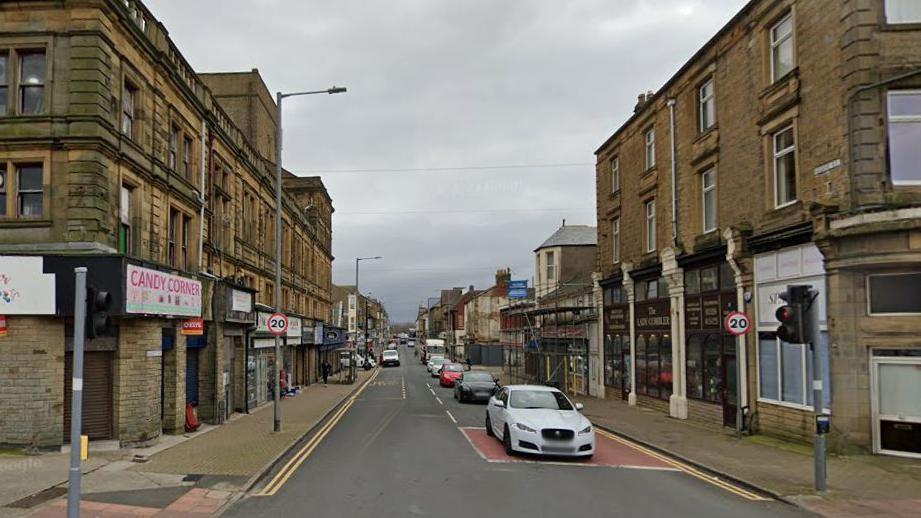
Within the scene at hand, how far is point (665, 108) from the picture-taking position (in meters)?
25.5

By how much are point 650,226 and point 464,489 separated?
59.8ft

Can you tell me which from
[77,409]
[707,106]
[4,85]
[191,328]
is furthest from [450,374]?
[77,409]

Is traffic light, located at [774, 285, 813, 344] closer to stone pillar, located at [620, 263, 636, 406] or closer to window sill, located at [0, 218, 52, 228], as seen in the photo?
window sill, located at [0, 218, 52, 228]

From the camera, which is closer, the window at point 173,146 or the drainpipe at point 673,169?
the window at point 173,146

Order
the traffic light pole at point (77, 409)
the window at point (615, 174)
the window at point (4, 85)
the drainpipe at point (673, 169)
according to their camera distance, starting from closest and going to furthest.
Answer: the traffic light pole at point (77, 409)
the window at point (4, 85)
the drainpipe at point (673, 169)
the window at point (615, 174)

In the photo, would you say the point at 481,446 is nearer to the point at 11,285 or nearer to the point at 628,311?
the point at 11,285

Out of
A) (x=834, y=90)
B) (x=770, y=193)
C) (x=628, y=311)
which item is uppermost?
(x=834, y=90)

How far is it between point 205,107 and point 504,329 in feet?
142

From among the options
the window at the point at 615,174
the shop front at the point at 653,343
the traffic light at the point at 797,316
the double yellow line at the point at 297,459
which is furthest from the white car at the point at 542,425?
the window at the point at 615,174

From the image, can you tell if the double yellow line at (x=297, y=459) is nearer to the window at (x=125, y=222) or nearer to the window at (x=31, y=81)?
the window at (x=125, y=222)

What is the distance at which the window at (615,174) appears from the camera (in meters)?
31.9

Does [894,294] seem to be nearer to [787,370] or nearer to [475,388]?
[787,370]

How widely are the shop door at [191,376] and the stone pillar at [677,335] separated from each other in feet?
49.9

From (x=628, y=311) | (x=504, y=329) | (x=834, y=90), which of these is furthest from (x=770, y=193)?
(x=504, y=329)
